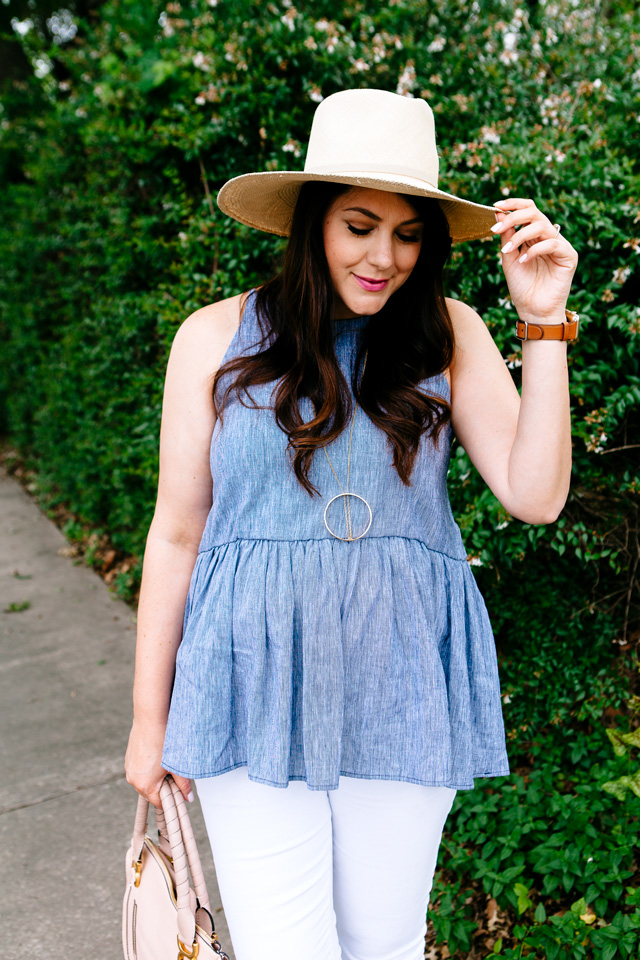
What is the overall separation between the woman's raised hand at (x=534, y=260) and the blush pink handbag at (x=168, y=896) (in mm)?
Result: 1121

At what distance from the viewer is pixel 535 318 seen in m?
1.32

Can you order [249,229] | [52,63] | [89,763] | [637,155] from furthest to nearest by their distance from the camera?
[52,63] < [89,763] < [249,229] < [637,155]

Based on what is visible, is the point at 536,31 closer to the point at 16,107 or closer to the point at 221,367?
the point at 221,367

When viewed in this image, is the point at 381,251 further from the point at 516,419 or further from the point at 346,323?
the point at 516,419

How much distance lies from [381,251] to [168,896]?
4.21 feet

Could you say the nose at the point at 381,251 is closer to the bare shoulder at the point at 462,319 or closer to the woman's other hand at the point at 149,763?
the bare shoulder at the point at 462,319

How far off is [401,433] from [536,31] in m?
2.58

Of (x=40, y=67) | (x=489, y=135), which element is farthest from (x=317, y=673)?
(x=40, y=67)

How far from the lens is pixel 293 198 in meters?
1.62

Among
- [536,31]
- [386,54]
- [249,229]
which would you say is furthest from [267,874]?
[536,31]

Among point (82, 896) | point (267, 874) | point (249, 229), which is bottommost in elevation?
point (82, 896)

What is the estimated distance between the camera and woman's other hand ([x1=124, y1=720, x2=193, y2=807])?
150cm

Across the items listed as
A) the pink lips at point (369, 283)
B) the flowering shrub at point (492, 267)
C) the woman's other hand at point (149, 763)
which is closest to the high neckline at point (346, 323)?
the pink lips at point (369, 283)

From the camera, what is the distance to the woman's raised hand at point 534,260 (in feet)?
4.18
